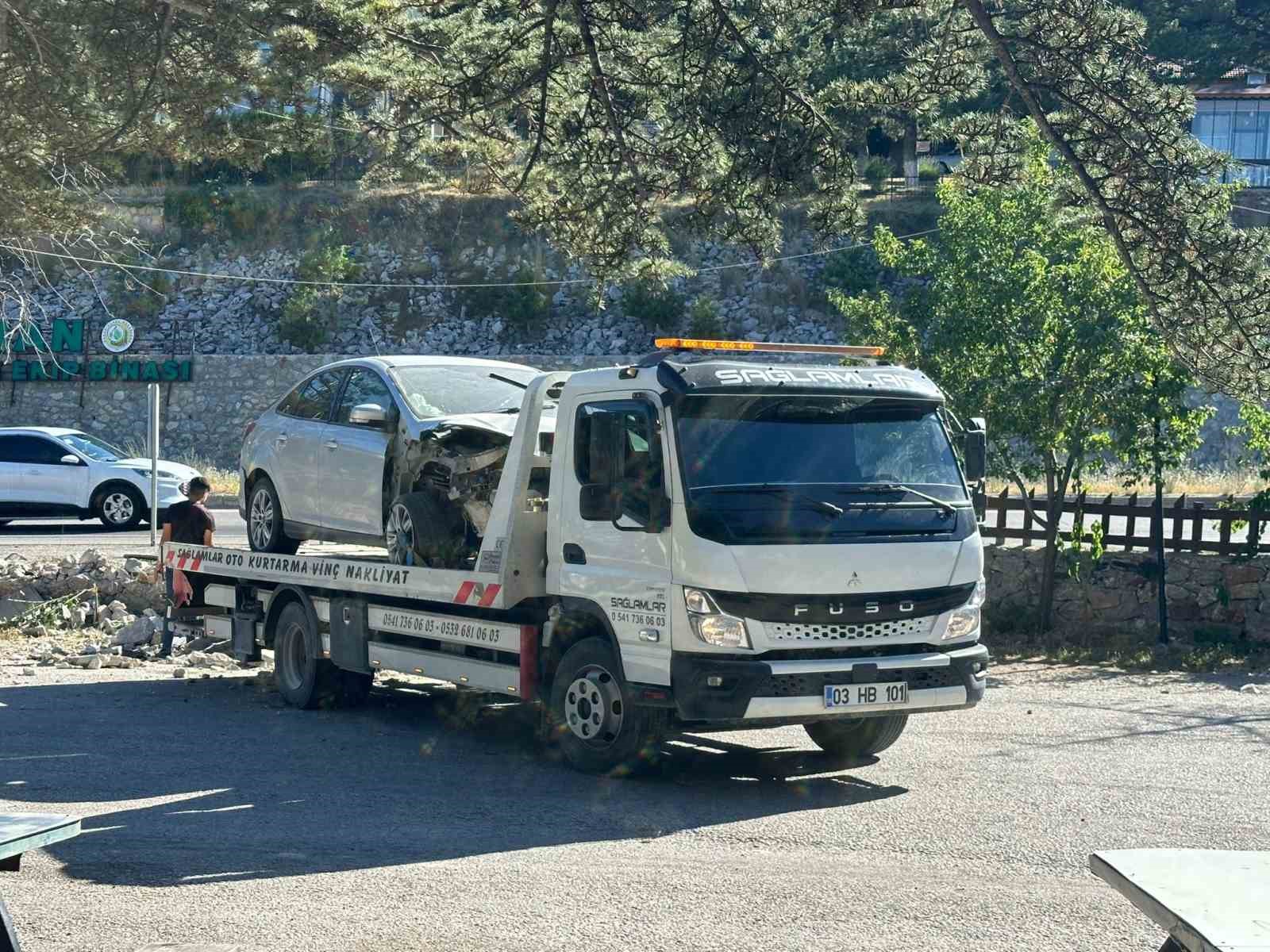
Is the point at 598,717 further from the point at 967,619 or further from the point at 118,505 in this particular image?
the point at 118,505

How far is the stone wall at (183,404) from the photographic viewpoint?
4347cm

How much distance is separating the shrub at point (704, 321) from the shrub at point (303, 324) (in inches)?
463

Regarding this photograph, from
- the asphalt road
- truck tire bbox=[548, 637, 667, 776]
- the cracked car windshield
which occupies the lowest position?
the asphalt road

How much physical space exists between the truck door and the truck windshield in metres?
0.25

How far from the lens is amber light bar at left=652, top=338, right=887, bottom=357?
28.8 ft

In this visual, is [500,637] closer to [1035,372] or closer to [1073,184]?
[1073,184]

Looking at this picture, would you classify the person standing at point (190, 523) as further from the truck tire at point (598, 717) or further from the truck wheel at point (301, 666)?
the truck tire at point (598, 717)

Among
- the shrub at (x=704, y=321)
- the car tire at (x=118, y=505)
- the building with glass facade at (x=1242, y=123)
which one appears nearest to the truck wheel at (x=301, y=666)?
the car tire at (x=118, y=505)

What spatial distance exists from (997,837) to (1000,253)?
9021mm

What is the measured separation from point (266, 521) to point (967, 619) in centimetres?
628

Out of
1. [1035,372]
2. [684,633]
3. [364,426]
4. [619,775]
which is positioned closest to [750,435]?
[684,633]

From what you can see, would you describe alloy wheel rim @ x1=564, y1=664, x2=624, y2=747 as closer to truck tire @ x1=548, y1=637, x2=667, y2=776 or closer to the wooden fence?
truck tire @ x1=548, y1=637, x2=667, y2=776

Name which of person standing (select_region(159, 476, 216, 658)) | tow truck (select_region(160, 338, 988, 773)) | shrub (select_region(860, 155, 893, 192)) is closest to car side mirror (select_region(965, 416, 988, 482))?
tow truck (select_region(160, 338, 988, 773))

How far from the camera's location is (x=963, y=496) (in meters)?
8.78
